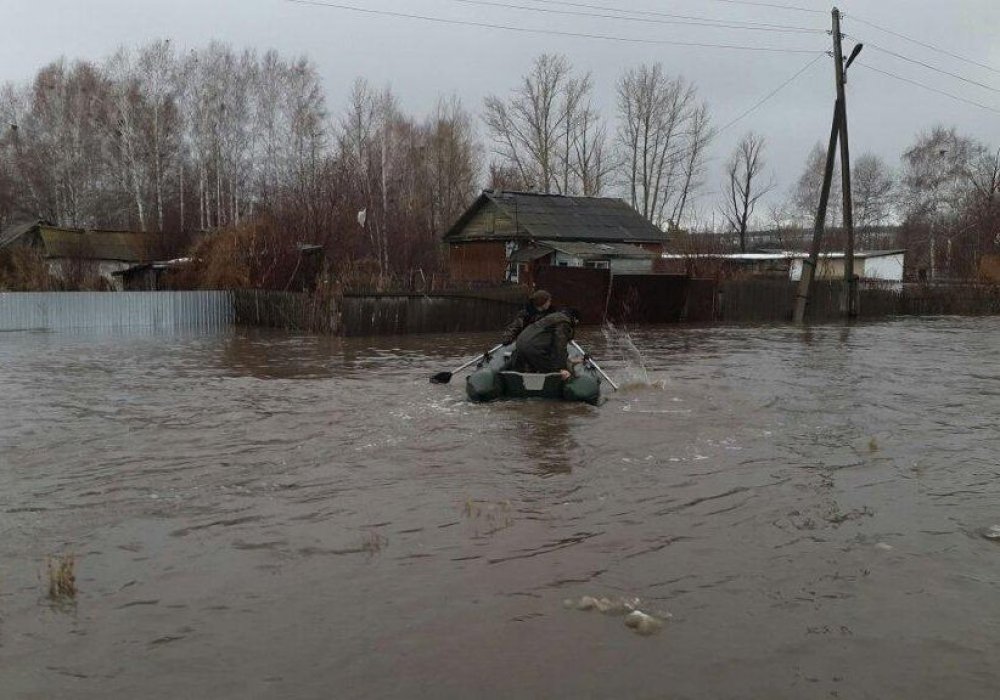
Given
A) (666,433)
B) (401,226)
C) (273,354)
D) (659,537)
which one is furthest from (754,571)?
(401,226)

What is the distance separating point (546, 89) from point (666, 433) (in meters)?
51.8

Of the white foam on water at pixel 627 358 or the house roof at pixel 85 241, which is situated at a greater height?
the house roof at pixel 85 241

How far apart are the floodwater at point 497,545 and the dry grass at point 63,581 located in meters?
0.09

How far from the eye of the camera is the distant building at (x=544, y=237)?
38031mm

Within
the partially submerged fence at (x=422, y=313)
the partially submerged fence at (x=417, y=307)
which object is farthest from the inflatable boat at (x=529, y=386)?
the partially submerged fence at (x=417, y=307)

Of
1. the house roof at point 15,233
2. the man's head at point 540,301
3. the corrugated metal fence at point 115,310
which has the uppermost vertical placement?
the house roof at point 15,233

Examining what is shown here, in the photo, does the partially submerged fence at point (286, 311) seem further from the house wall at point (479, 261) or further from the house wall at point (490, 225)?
the house wall at point (490, 225)

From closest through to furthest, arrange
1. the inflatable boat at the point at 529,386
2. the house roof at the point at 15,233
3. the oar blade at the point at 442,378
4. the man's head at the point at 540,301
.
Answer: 1. the inflatable boat at the point at 529,386
2. the man's head at the point at 540,301
3. the oar blade at the point at 442,378
4. the house roof at the point at 15,233

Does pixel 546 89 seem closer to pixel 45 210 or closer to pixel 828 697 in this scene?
pixel 45 210

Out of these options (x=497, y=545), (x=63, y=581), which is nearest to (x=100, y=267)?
(x=63, y=581)

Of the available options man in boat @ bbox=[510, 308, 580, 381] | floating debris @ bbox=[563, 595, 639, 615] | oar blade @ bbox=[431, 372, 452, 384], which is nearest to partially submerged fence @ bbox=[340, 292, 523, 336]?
oar blade @ bbox=[431, 372, 452, 384]

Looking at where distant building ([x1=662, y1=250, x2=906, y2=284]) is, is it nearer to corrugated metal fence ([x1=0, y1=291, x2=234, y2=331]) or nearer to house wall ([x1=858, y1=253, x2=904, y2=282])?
house wall ([x1=858, y1=253, x2=904, y2=282])

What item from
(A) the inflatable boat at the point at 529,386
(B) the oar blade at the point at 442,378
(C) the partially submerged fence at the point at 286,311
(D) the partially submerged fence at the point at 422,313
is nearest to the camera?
(A) the inflatable boat at the point at 529,386

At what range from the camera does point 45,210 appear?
2062 inches
